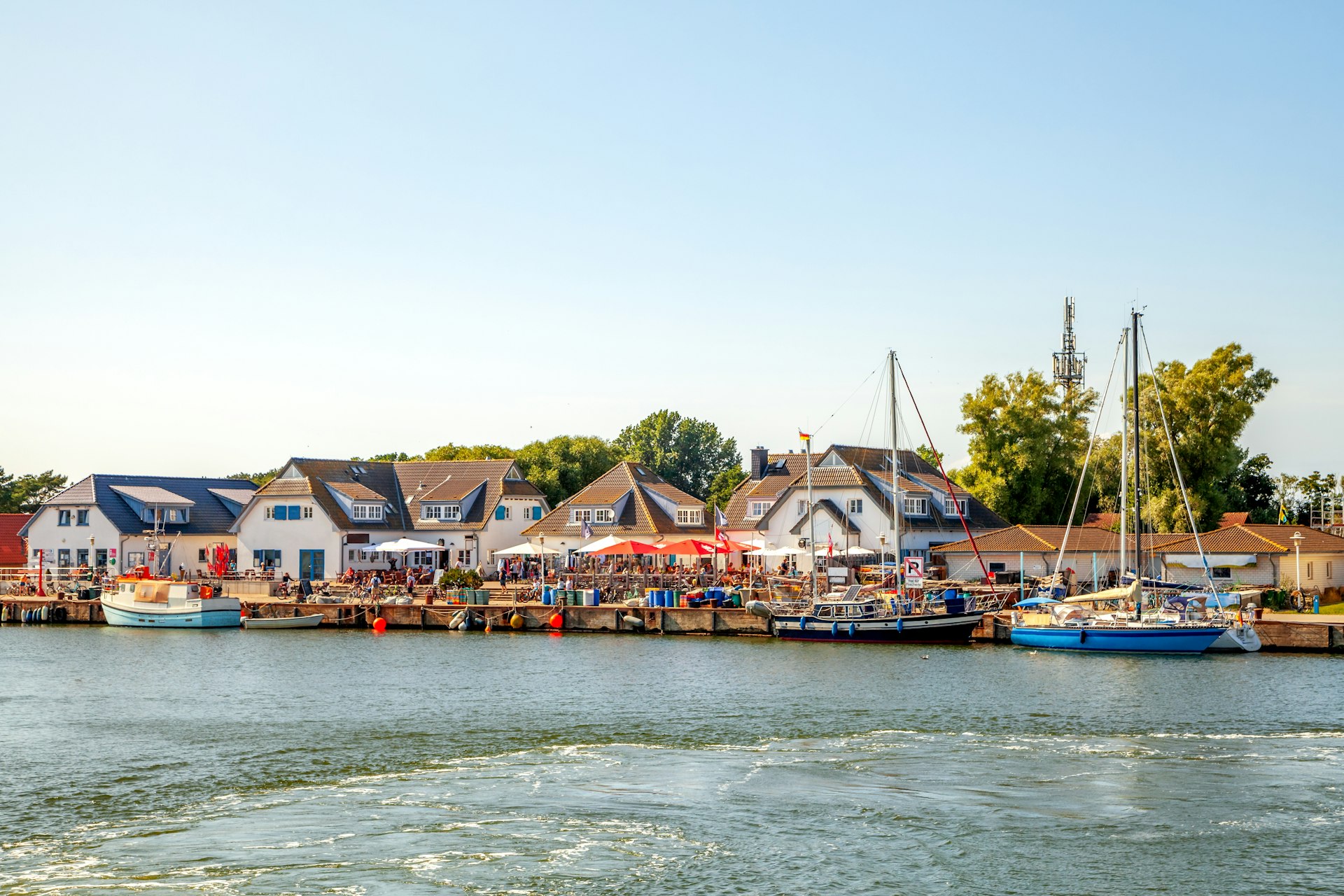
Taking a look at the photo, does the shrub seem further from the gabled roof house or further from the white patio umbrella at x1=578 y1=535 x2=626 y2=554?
the gabled roof house

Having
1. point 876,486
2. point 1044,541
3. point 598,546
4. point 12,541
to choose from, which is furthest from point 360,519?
point 1044,541

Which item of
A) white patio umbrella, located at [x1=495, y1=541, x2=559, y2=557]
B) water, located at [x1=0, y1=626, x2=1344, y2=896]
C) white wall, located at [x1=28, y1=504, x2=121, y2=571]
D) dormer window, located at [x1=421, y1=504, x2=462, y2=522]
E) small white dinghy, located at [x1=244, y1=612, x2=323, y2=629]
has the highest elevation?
dormer window, located at [x1=421, y1=504, x2=462, y2=522]

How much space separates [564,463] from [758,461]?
2843cm

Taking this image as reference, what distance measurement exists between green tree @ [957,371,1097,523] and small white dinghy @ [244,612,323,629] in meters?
42.2

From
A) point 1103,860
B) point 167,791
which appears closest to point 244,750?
point 167,791

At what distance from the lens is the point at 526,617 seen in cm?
6606

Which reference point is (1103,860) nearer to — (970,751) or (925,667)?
(970,751)

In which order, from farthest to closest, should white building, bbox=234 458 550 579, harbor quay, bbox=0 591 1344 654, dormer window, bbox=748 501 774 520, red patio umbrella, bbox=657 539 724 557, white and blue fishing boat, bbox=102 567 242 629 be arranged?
1. white building, bbox=234 458 550 579
2. dormer window, bbox=748 501 774 520
3. white and blue fishing boat, bbox=102 567 242 629
4. red patio umbrella, bbox=657 539 724 557
5. harbor quay, bbox=0 591 1344 654

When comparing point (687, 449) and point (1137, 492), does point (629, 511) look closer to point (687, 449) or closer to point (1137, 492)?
point (1137, 492)

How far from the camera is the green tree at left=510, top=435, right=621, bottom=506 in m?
110

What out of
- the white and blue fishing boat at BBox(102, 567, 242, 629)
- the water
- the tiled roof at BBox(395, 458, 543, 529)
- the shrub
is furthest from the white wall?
the water

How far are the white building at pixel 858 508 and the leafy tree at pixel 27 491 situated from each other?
2763 inches

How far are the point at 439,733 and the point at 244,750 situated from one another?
4.99 m

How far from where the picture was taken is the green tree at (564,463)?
4313 inches
